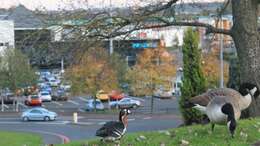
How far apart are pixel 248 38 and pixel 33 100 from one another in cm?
4965

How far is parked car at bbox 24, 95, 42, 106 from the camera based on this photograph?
61.3 meters

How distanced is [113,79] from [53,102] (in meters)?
14.5

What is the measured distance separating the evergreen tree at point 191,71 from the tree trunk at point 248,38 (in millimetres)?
7500

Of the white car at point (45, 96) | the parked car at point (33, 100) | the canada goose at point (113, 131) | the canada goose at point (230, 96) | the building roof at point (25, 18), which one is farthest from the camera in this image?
the white car at point (45, 96)

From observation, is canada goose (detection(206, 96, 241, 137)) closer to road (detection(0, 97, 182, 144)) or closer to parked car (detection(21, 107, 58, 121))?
road (detection(0, 97, 182, 144))

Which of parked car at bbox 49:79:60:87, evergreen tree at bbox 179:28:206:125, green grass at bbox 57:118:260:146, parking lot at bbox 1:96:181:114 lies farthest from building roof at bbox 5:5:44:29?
parked car at bbox 49:79:60:87

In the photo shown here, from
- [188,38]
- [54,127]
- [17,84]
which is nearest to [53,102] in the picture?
[17,84]

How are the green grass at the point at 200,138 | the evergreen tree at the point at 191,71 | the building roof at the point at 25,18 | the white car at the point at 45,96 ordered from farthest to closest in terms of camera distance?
1. the white car at the point at 45,96
2. the evergreen tree at the point at 191,71
3. the building roof at the point at 25,18
4. the green grass at the point at 200,138

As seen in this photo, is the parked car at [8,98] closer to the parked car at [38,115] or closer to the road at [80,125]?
the road at [80,125]

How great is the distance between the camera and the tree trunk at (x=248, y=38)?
13742 mm

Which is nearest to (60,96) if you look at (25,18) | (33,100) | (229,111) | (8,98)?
(33,100)

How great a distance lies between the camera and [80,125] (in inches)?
1631

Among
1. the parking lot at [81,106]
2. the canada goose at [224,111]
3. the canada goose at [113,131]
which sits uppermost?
the canada goose at [224,111]

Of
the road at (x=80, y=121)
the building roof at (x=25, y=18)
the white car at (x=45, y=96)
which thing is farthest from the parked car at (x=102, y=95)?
the building roof at (x=25, y=18)
